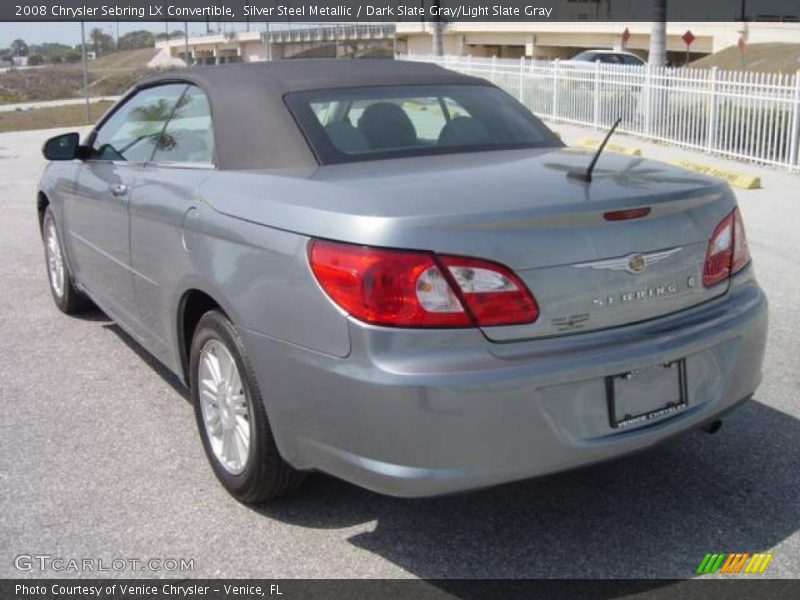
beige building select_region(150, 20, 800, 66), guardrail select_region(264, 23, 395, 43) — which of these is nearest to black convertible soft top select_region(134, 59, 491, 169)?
beige building select_region(150, 20, 800, 66)

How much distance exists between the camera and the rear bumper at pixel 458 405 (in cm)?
270

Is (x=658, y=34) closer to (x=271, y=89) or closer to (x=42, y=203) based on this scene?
(x=42, y=203)

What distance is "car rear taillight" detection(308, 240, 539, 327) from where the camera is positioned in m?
2.74

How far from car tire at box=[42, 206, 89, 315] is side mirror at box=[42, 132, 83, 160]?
2.51 ft

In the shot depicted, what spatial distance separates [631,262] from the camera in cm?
296

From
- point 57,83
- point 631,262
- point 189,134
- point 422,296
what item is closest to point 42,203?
point 189,134

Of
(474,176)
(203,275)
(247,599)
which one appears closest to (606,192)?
(474,176)

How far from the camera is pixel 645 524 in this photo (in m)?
3.34

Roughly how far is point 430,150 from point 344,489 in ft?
4.81

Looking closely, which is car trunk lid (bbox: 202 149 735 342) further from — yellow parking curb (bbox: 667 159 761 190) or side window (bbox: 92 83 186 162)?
yellow parking curb (bbox: 667 159 761 190)

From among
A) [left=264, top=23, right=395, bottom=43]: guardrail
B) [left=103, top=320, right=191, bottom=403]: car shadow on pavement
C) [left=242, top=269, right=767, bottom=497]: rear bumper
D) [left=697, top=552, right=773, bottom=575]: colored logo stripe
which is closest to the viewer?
[left=242, top=269, right=767, bottom=497]: rear bumper

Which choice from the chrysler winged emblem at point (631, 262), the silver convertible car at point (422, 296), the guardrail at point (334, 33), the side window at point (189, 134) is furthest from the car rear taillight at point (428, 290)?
the guardrail at point (334, 33)

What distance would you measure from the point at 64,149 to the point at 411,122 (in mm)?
2228

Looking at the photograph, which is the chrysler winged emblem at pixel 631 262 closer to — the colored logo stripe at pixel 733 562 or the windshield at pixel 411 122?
the colored logo stripe at pixel 733 562
